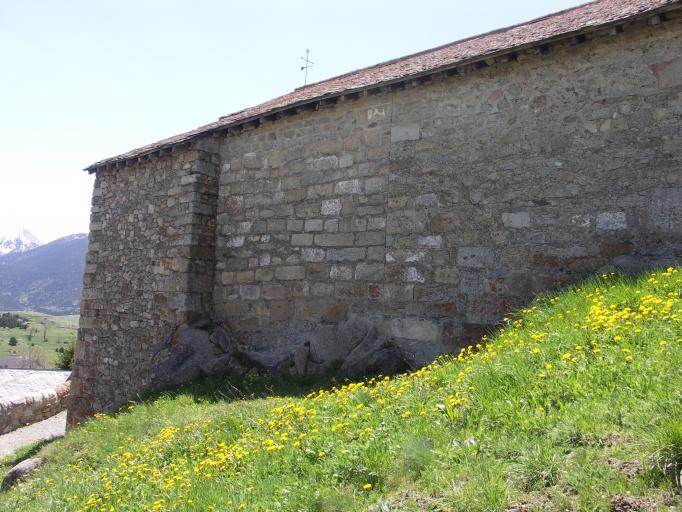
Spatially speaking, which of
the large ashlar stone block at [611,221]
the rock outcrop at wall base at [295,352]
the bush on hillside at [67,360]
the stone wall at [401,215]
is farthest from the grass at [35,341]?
the large ashlar stone block at [611,221]

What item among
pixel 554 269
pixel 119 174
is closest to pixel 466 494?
pixel 554 269

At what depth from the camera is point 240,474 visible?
413 centimetres

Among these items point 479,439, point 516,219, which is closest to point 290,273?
point 516,219

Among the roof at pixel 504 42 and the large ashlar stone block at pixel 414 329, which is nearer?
the roof at pixel 504 42

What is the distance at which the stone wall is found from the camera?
6.33 meters

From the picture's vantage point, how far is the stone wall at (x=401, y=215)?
633cm

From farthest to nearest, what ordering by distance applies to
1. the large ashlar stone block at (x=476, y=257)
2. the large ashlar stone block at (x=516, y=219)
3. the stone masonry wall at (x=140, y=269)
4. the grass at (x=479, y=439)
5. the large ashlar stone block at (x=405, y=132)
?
the stone masonry wall at (x=140, y=269) < the large ashlar stone block at (x=405, y=132) < the large ashlar stone block at (x=476, y=257) < the large ashlar stone block at (x=516, y=219) < the grass at (x=479, y=439)

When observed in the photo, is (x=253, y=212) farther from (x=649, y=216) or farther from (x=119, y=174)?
(x=649, y=216)

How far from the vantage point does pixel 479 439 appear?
11.0 ft

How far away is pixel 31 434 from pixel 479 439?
49.8 feet

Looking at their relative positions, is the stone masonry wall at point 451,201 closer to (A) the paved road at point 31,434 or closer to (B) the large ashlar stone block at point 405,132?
(B) the large ashlar stone block at point 405,132

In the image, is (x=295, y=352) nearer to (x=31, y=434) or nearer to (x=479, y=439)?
(x=479, y=439)

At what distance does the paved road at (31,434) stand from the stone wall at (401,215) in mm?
3988

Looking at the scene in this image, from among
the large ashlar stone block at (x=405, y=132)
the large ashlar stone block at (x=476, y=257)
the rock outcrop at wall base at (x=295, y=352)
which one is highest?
the large ashlar stone block at (x=405, y=132)
